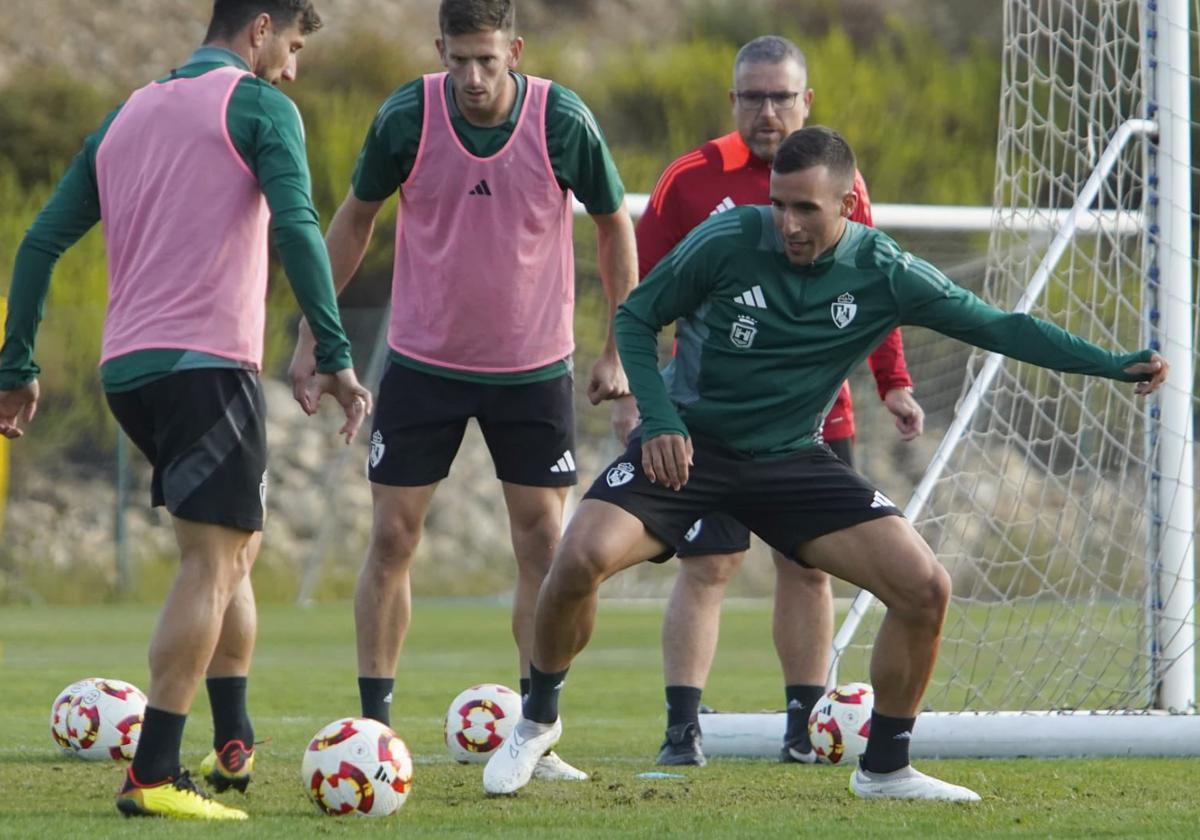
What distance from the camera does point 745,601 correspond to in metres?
19.3

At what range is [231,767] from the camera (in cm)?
537

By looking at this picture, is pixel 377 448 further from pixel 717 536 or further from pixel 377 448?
pixel 717 536

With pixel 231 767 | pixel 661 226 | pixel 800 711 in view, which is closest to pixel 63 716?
pixel 231 767

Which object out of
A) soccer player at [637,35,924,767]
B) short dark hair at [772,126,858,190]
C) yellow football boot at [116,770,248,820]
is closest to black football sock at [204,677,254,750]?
yellow football boot at [116,770,248,820]

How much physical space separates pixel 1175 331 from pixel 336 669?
18.0 feet

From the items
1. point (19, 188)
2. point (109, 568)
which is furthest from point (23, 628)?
point (19, 188)

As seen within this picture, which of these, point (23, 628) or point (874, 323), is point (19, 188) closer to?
point (23, 628)

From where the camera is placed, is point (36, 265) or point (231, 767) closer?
point (36, 265)

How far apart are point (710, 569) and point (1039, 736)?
1.22 meters

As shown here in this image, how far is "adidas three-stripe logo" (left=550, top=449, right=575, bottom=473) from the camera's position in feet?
20.1

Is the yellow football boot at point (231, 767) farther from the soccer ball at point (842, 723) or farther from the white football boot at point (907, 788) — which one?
the soccer ball at point (842, 723)

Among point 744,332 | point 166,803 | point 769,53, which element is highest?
point 769,53

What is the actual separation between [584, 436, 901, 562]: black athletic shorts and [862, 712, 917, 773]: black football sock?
21.2 inches

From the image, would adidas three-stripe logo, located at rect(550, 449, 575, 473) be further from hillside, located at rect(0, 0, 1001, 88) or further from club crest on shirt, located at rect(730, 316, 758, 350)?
hillside, located at rect(0, 0, 1001, 88)
